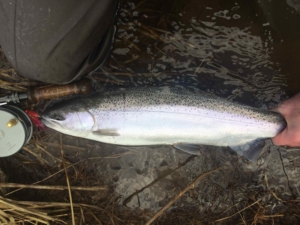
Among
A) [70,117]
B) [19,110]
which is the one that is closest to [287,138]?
[70,117]

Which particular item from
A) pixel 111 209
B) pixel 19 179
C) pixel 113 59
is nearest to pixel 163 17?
pixel 113 59

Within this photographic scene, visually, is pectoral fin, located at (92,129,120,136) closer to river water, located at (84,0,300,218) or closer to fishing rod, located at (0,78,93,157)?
fishing rod, located at (0,78,93,157)

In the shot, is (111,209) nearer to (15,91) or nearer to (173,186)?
(173,186)

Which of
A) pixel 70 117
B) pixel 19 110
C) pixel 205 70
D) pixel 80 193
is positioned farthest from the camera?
pixel 80 193

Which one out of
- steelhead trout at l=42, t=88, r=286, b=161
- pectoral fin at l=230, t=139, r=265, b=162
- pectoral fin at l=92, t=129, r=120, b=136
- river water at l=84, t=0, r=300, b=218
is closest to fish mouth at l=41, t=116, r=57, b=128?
steelhead trout at l=42, t=88, r=286, b=161

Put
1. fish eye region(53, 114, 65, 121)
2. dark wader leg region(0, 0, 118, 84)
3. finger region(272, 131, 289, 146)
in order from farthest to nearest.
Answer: finger region(272, 131, 289, 146), fish eye region(53, 114, 65, 121), dark wader leg region(0, 0, 118, 84)

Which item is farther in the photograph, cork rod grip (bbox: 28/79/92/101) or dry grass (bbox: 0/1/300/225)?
dry grass (bbox: 0/1/300/225)

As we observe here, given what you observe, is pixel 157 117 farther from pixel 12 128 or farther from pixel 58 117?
pixel 12 128
